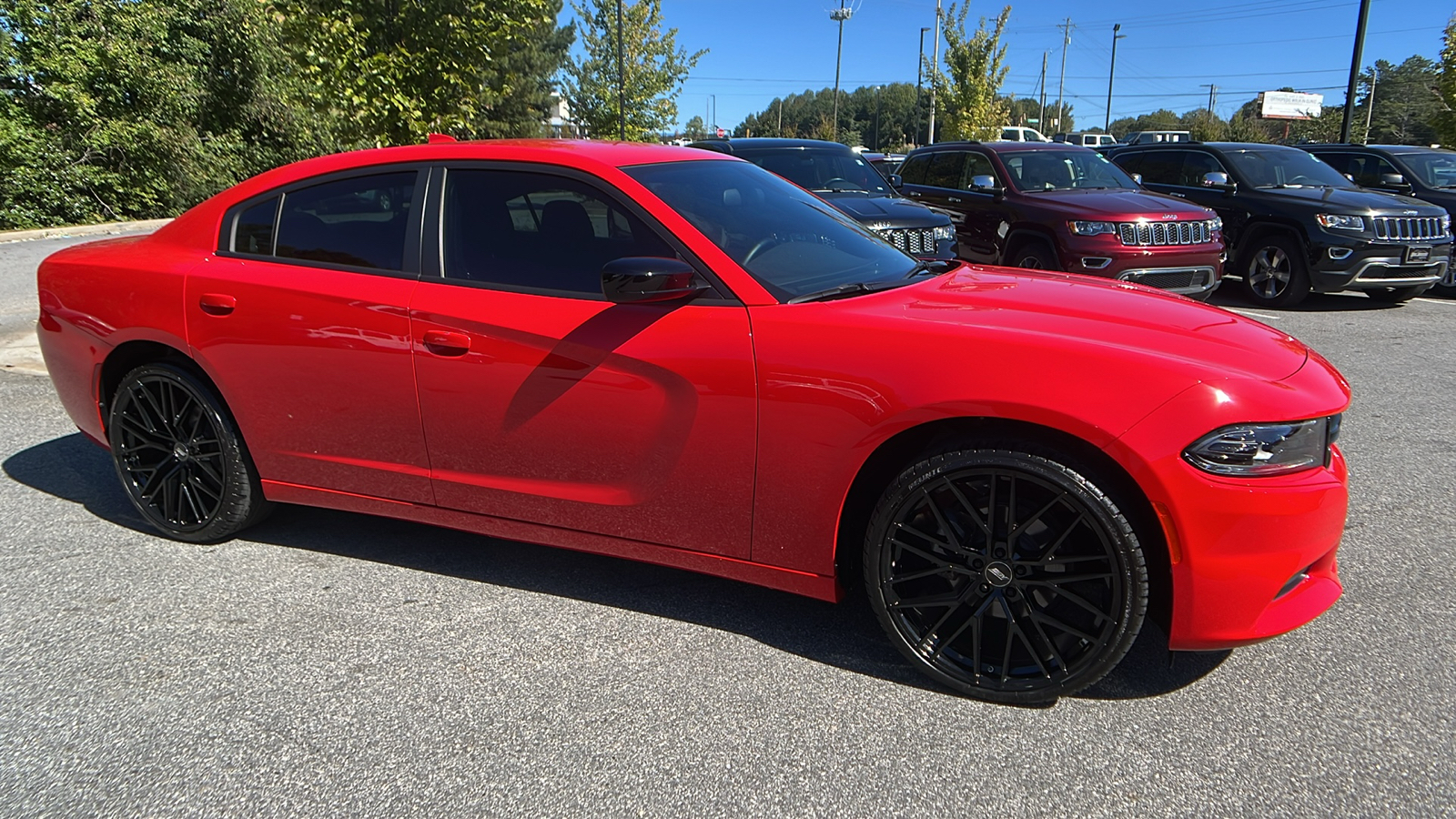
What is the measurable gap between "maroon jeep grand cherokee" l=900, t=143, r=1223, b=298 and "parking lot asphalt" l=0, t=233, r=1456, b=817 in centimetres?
525

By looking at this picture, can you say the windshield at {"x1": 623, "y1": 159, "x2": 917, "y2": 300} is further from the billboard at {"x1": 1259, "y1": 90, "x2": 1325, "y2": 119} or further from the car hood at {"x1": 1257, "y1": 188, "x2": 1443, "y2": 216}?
the billboard at {"x1": 1259, "y1": 90, "x2": 1325, "y2": 119}

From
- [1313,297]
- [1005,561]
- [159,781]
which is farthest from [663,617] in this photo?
[1313,297]

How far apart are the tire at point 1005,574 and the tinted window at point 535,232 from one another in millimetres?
1187

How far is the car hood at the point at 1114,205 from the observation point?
898 centimetres

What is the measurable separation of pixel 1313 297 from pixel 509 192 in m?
11.1

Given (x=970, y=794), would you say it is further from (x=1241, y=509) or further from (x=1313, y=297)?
(x=1313, y=297)

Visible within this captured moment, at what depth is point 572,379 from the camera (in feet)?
10.1

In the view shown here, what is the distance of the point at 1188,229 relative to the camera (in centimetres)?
913

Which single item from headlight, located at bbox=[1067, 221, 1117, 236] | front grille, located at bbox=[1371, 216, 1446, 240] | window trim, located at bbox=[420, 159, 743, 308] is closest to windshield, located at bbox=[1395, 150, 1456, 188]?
front grille, located at bbox=[1371, 216, 1446, 240]

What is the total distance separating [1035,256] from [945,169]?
221 cm

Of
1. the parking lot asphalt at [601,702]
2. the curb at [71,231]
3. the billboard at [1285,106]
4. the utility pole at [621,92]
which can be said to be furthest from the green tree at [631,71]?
the billboard at [1285,106]

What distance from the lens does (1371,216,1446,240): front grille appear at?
9820 mm

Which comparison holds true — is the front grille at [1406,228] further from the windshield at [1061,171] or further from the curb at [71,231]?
the curb at [71,231]

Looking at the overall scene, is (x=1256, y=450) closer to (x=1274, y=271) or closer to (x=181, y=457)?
(x=181, y=457)
